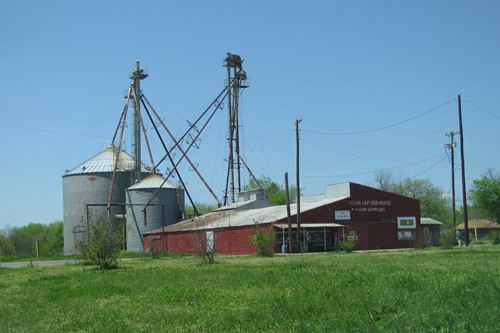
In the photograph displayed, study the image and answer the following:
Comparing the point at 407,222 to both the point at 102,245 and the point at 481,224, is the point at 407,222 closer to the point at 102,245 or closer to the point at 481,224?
the point at 102,245

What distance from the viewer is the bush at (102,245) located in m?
32.4

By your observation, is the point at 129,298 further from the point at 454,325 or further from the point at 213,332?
the point at 454,325

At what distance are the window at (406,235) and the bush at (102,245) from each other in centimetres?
3848

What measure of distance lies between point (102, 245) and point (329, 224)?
97.4 ft

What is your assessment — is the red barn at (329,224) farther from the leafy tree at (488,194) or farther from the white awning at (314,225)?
the leafy tree at (488,194)

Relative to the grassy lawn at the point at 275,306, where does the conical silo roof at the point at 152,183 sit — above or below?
above

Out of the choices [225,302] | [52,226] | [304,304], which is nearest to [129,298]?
[225,302]

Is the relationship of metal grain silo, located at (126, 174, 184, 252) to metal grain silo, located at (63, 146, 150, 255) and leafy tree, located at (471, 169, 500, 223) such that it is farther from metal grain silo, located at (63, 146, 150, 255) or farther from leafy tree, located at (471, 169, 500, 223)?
leafy tree, located at (471, 169, 500, 223)

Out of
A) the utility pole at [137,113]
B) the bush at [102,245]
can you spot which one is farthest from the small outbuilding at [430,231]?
the bush at [102,245]

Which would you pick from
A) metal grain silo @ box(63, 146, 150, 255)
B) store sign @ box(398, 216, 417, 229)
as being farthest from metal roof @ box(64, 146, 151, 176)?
store sign @ box(398, 216, 417, 229)

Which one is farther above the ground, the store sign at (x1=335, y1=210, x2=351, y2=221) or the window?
the store sign at (x1=335, y1=210, x2=351, y2=221)

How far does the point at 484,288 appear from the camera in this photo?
12305 mm

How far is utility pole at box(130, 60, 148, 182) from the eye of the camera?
8131 centimetres

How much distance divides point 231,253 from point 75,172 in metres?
32.0
